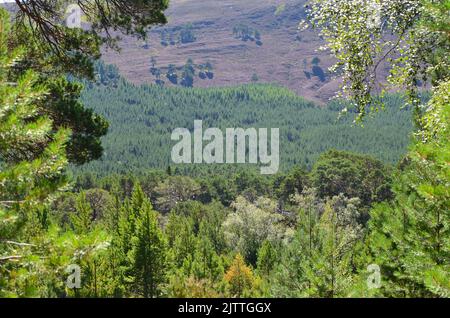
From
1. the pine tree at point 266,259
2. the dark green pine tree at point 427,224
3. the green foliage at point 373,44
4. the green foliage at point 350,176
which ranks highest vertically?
the green foliage at point 373,44

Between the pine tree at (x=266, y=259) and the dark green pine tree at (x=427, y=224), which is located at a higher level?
Result: the dark green pine tree at (x=427, y=224)

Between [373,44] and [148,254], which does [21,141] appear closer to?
[373,44]

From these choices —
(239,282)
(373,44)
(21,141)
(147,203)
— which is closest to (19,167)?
(21,141)

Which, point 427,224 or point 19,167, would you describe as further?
point 427,224

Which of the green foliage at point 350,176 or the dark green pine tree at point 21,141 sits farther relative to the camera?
the green foliage at point 350,176

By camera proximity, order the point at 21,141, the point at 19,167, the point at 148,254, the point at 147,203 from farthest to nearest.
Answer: the point at 147,203 < the point at 148,254 < the point at 21,141 < the point at 19,167

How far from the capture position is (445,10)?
7.02 meters

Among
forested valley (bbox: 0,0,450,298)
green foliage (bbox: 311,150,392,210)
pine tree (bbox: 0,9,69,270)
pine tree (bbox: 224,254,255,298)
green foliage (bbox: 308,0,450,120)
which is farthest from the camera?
green foliage (bbox: 311,150,392,210)

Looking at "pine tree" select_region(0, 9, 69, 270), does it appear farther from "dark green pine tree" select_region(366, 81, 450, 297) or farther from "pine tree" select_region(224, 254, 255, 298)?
"dark green pine tree" select_region(366, 81, 450, 297)

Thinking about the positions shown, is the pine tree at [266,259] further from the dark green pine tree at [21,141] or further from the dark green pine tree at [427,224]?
the dark green pine tree at [21,141]

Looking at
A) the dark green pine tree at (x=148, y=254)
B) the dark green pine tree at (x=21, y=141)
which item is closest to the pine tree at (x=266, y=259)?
the dark green pine tree at (x=148, y=254)

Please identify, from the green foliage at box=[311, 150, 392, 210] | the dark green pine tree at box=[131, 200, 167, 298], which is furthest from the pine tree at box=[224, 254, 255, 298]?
the green foliage at box=[311, 150, 392, 210]
